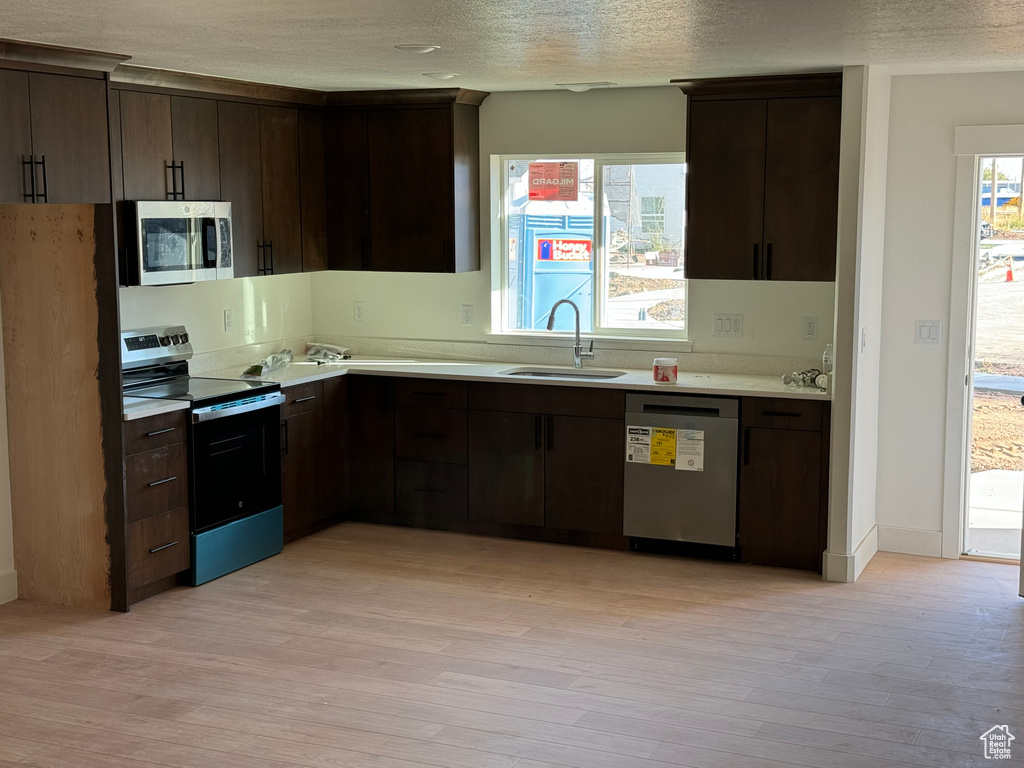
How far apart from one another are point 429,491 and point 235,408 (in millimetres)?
1296

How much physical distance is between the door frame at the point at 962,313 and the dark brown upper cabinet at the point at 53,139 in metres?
3.89

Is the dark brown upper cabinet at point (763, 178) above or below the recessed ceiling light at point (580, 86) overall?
below

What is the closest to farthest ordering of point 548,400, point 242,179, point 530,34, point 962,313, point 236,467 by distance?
point 530,34 < point 236,467 < point 962,313 < point 242,179 < point 548,400

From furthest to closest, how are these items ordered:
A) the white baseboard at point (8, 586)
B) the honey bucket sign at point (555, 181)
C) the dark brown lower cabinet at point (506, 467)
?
the honey bucket sign at point (555, 181) → the dark brown lower cabinet at point (506, 467) → the white baseboard at point (8, 586)

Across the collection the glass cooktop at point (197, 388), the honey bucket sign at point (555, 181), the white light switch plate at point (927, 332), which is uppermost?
the honey bucket sign at point (555, 181)

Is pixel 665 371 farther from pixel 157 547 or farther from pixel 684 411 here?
pixel 157 547

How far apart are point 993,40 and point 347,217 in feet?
11.4

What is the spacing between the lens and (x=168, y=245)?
4.88 meters

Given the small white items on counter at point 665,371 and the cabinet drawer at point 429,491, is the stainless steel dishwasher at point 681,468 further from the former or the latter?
the cabinet drawer at point 429,491

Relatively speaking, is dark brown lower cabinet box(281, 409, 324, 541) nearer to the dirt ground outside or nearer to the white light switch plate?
the white light switch plate

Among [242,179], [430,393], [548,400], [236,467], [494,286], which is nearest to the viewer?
[236,467]

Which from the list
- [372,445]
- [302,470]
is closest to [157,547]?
[302,470]

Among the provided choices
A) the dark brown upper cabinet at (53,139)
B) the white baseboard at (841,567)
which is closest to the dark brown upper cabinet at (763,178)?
the white baseboard at (841,567)

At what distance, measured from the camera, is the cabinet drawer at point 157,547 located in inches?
185
